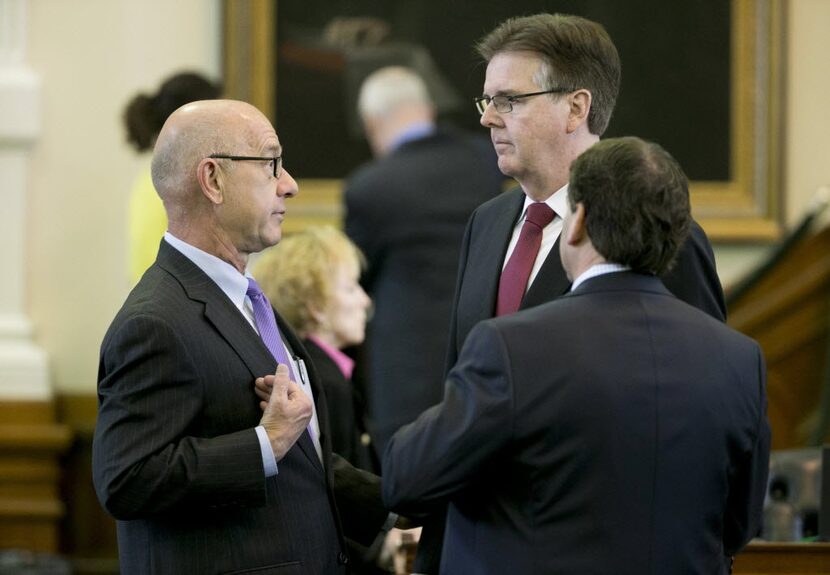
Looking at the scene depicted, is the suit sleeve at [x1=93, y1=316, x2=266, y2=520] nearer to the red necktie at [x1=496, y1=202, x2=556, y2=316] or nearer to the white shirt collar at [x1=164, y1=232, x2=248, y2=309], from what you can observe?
the white shirt collar at [x1=164, y1=232, x2=248, y2=309]

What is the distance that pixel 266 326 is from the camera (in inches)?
115

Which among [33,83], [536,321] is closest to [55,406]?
[33,83]

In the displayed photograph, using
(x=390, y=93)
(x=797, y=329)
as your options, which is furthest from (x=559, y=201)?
(x=797, y=329)

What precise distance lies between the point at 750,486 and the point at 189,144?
4.07 ft

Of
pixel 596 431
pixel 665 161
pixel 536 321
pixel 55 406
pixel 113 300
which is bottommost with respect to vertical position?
pixel 55 406

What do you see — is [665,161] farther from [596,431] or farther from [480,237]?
[480,237]

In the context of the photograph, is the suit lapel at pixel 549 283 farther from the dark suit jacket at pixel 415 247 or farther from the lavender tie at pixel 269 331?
the dark suit jacket at pixel 415 247

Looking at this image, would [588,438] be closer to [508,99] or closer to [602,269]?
[602,269]

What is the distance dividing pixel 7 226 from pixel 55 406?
33.5 inches

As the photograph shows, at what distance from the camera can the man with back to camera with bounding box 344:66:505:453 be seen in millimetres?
5629

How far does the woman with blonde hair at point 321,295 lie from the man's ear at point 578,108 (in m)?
1.06

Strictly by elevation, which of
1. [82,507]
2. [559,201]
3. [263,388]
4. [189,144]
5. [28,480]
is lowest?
Answer: [82,507]

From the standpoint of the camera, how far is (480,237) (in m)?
3.09

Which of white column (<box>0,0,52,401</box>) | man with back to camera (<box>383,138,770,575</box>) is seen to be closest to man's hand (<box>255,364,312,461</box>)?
man with back to camera (<box>383,138,770,575</box>)
